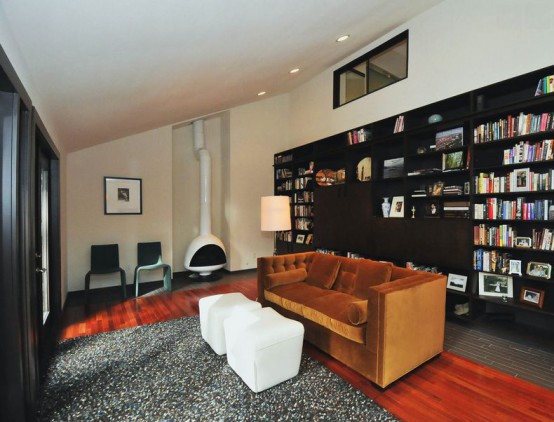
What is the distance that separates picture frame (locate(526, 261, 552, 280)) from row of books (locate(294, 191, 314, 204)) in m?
3.35

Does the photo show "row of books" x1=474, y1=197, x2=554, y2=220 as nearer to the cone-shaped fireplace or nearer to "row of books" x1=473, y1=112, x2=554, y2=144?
"row of books" x1=473, y1=112, x2=554, y2=144

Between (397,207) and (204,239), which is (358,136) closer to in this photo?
(397,207)

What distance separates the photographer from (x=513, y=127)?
120 inches

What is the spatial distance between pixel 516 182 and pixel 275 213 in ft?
8.72

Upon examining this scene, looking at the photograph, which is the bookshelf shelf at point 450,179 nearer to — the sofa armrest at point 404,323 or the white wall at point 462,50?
the white wall at point 462,50

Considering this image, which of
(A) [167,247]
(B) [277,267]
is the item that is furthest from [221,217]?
(B) [277,267]

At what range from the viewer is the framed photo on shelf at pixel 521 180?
9.71ft

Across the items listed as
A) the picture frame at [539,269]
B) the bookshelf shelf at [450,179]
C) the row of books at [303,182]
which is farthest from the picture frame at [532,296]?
the row of books at [303,182]

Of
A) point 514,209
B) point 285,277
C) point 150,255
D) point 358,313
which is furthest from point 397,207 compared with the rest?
point 150,255

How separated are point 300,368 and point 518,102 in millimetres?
3261

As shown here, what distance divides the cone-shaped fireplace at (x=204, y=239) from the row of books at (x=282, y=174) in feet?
4.87

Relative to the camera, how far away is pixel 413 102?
4020 millimetres

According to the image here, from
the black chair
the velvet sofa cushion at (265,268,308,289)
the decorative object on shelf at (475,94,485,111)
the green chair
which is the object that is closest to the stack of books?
the decorative object on shelf at (475,94,485,111)

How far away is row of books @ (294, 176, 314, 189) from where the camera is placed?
18.6ft
